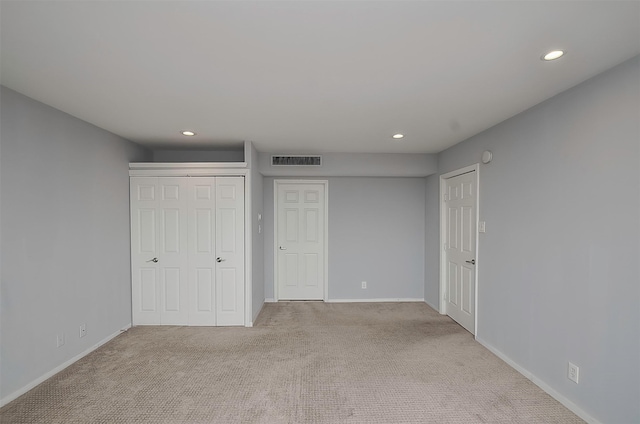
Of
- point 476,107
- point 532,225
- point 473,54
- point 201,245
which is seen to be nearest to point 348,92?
point 473,54

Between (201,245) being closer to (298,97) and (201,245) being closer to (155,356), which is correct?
(155,356)

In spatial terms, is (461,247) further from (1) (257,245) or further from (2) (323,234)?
(1) (257,245)

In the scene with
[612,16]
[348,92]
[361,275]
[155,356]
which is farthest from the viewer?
[361,275]

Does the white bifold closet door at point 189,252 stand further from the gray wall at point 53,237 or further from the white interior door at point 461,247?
the white interior door at point 461,247

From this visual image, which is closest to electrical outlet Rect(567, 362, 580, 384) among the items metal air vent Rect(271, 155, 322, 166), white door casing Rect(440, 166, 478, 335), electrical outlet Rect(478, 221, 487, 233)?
white door casing Rect(440, 166, 478, 335)

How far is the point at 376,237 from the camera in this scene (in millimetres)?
5105

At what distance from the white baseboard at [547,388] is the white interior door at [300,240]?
274cm

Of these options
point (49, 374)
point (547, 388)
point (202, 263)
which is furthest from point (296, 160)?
point (547, 388)

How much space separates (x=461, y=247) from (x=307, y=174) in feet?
8.13

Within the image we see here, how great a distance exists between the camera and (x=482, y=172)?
3.42 m

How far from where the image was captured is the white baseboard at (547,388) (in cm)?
213

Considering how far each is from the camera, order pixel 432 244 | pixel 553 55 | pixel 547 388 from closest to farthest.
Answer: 1. pixel 553 55
2. pixel 547 388
3. pixel 432 244

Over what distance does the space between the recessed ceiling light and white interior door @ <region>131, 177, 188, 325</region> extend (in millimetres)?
3890

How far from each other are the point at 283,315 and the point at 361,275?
1507 mm
